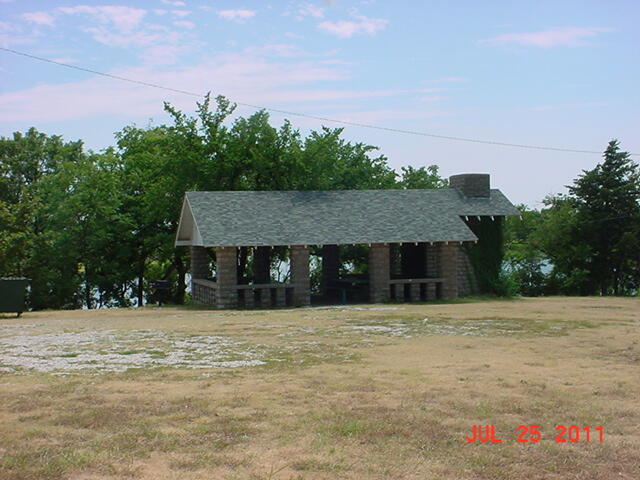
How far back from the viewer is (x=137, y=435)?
24.0 ft

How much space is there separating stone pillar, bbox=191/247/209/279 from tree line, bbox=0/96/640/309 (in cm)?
522

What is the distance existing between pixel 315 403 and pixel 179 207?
27.9 meters

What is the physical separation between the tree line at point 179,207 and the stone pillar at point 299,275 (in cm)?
889

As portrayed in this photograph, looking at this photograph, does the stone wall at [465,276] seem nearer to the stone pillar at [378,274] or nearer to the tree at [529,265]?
the stone pillar at [378,274]

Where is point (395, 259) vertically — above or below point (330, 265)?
above

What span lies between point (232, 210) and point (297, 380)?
713 inches

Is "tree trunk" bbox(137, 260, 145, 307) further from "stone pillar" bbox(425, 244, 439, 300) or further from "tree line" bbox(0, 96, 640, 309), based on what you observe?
"stone pillar" bbox(425, 244, 439, 300)

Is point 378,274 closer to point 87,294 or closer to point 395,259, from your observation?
point 395,259

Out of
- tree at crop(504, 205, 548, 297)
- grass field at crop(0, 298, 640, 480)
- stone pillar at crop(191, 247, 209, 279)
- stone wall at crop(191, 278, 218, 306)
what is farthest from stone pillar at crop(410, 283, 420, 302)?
tree at crop(504, 205, 548, 297)

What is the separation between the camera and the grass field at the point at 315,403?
6.45 meters

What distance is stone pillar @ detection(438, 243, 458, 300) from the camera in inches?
1118

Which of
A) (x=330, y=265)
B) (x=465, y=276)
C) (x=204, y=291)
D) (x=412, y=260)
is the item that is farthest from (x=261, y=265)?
(x=465, y=276)

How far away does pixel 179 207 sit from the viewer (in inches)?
1395

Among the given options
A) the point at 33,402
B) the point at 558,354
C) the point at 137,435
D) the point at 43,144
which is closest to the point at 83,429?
the point at 137,435
